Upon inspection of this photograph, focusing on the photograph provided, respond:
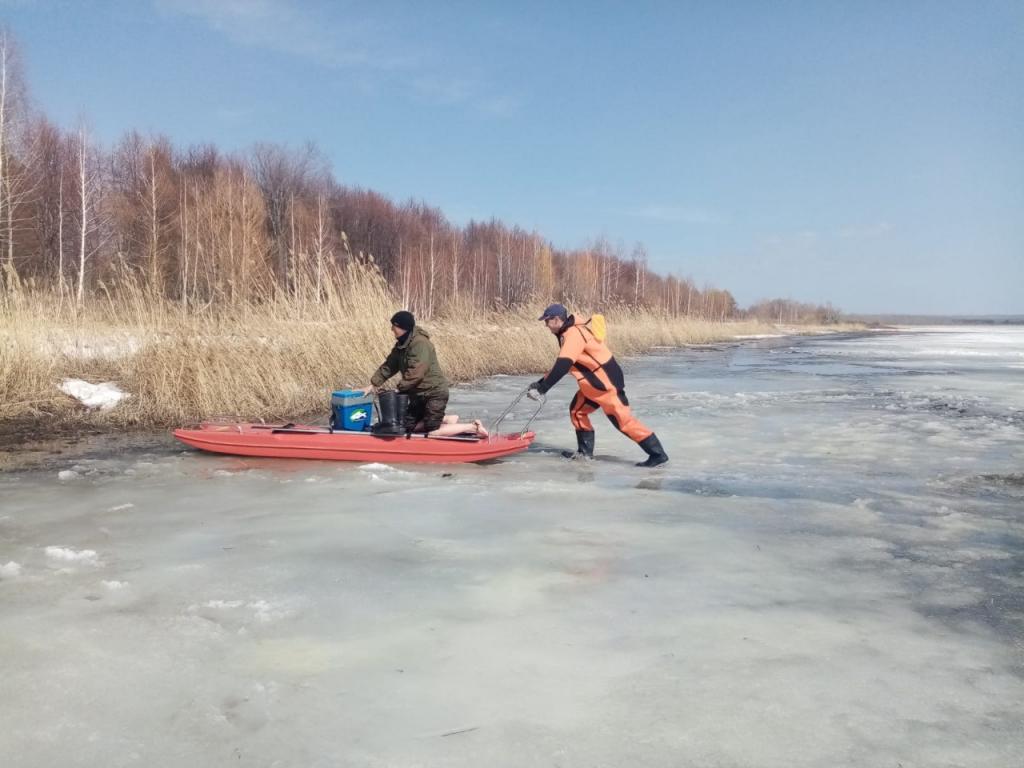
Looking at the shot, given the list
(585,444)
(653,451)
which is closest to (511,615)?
(653,451)

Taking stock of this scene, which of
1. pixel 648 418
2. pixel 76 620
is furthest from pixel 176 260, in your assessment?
pixel 76 620

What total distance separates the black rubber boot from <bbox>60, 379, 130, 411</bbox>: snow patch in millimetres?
5058

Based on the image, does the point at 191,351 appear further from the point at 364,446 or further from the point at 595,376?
the point at 595,376

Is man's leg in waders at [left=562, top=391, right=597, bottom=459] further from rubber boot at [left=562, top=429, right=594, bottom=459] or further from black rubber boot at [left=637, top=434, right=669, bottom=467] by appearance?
black rubber boot at [left=637, top=434, right=669, bottom=467]

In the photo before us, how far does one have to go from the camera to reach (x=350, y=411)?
18.7 ft

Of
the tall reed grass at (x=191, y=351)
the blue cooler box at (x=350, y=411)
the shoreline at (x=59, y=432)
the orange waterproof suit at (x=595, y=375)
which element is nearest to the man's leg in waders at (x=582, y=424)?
the orange waterproof suit at (x=595, y=375)

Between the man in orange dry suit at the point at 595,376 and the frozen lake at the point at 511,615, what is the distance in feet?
0.94

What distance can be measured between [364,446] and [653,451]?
6.84 feet

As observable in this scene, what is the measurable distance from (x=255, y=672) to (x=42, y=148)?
29.1 metres

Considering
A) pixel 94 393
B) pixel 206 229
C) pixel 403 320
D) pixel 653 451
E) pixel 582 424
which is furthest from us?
pixel 206 229

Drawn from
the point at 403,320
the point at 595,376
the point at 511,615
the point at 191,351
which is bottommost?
the point at 511,615

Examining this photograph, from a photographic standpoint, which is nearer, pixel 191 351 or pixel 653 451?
pixel 653 451

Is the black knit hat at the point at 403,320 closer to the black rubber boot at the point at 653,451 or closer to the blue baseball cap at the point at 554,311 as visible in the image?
the blue baseball cap at the point at 554,311

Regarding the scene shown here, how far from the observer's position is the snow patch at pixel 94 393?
724 cm
